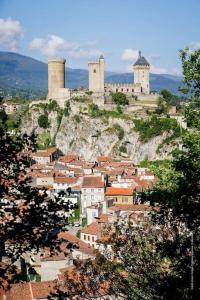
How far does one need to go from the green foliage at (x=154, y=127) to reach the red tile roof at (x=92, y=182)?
1526 cm

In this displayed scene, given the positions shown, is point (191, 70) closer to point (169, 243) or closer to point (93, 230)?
point (169, 243)

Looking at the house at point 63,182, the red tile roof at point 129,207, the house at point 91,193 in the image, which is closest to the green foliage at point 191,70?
the red tile roof at point 129,207

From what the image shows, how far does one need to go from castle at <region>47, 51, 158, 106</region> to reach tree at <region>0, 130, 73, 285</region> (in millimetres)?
55163

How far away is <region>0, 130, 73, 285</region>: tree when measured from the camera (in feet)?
21.6

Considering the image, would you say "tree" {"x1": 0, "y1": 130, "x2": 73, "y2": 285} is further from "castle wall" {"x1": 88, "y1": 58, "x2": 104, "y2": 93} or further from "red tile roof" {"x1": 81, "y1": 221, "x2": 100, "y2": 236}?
"castle wall" {"x1": 88, "y1": 58, "x2": 104, "y2": 93}

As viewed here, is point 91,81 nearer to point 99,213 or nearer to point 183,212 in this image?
point 99,213

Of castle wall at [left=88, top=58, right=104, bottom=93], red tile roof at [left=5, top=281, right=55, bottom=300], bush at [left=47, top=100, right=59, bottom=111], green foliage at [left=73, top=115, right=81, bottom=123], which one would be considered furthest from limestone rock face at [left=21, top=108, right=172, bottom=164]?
red tile roof at [left=5, top=281, right=55, bottom=300]

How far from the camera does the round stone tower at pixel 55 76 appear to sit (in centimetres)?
6831

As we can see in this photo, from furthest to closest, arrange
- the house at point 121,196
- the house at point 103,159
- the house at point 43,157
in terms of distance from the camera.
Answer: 1. the house at point 43,157
2. the house at point 103,159
3. the house at point 121,196

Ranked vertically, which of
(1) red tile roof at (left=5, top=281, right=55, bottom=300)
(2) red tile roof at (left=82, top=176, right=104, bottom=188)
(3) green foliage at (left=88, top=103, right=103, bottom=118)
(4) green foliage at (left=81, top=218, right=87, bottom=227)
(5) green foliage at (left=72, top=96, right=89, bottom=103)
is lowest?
(4) green foliage at (left=81, top=218, right=87, bottom=227)

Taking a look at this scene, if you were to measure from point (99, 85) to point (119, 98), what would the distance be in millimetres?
5385

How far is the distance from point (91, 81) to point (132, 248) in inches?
2242

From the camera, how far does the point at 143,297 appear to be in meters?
9.41

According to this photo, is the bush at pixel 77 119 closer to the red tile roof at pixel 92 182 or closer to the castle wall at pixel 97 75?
the castle wall at pixel 97 75
